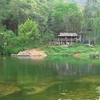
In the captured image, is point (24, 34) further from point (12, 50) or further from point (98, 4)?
point (98, 4)

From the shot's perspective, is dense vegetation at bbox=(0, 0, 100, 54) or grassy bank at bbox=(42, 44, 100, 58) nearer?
grassy bank at bbox=(42, 44, 100, 58)

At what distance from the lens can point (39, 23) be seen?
92.0 metres

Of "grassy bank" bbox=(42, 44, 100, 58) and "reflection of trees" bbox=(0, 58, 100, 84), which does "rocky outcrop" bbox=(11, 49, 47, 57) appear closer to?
"grassy bank" bbox=(42, 44, 100, 58)

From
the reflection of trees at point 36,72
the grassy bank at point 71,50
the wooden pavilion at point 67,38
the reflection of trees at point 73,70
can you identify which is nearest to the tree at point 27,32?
the grassy bank at point 71,50

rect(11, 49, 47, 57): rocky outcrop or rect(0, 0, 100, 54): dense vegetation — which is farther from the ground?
rect(0, 0, 100, 54): dense vegetation

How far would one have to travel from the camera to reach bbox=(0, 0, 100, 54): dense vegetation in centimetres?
7938

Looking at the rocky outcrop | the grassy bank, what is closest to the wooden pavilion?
the grassy bank

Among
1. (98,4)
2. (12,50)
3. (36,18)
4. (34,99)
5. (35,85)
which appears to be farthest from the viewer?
(98,4)

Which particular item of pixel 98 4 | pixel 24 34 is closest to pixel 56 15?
pixel 98 4

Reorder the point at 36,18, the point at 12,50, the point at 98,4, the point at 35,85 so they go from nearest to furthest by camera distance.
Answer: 1. the point at 35,85
2. the point at 12,50
3. the point at 36,18
4. the point at 98,4

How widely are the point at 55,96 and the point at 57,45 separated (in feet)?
209

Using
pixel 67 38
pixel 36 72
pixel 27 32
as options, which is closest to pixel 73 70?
pixel 36 72

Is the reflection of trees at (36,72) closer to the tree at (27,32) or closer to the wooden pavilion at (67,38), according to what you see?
the tree at (27,32)

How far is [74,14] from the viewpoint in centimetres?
9225
